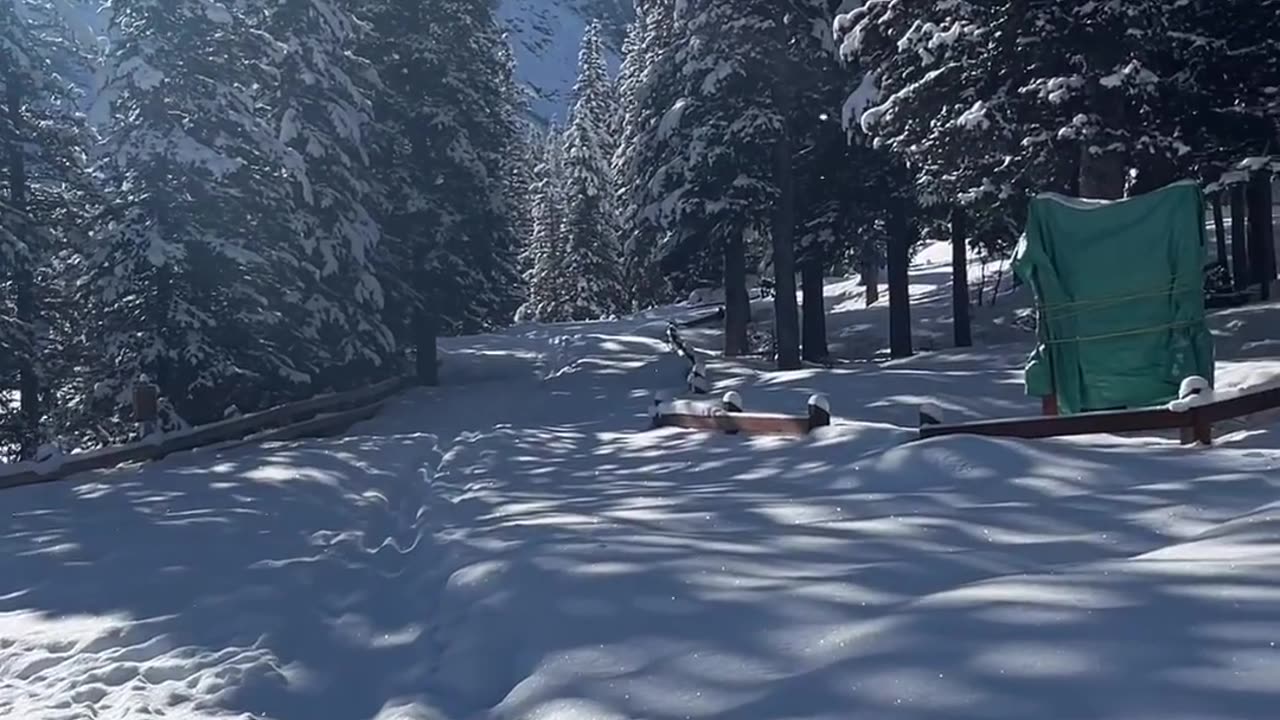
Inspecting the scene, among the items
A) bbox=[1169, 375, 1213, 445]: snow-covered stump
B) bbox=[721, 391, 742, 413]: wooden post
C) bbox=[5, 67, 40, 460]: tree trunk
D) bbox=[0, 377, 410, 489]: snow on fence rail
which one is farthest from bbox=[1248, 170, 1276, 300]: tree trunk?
bbox=[5, 67, 40, 460]: tree trunk

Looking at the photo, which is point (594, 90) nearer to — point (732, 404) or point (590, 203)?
point (590, 203)

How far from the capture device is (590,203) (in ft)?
220

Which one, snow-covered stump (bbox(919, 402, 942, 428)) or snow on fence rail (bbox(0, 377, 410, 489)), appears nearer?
snow-covered stump (bbox(919, 402, 942, 428))

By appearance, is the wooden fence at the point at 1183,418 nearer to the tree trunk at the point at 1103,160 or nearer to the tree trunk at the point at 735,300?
the tree trunk at the point at 1103,160

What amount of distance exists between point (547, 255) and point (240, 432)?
5367 cm

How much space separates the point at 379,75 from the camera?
3086 cm

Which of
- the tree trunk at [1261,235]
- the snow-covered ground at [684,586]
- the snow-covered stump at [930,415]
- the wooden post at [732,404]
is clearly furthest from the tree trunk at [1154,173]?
the snow-covered stump at [930,415]

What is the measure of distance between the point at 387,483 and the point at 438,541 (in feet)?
15.2

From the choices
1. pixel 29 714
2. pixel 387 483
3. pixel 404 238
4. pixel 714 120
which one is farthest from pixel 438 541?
pixel 404 238

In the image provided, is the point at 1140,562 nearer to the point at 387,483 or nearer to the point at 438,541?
the point at 438,541

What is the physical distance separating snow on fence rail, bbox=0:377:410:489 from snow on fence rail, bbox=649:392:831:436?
6.49 metres

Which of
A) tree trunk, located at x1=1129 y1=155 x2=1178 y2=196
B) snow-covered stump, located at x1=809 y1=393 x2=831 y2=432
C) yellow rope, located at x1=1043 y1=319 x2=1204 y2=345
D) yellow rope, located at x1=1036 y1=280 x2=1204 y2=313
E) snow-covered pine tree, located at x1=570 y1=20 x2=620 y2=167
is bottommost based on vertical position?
snow-covered stump, located at x1=809 y1=393 x2=831 y2=432

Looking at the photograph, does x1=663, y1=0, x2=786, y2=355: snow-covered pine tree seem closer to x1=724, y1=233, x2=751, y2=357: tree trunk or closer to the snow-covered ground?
x1=724, y1=233, x2=751, y2=357: tree trunk

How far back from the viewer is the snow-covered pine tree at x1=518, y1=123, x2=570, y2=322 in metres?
69.7
